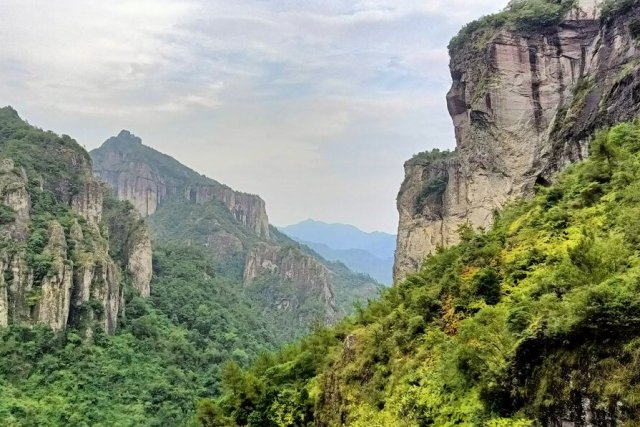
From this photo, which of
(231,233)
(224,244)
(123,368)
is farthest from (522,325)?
(231,233)

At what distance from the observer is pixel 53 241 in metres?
42.1

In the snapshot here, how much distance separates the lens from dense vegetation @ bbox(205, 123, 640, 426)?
5801 mm

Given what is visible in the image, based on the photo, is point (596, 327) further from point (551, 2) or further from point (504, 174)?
point (551, 2)

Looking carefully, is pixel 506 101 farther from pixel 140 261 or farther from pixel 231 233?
pixel 231 233

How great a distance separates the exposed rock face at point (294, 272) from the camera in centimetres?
10438

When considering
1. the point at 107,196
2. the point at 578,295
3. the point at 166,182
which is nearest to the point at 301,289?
the point at 107,196

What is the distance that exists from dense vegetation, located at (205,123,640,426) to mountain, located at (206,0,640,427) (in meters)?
0.02

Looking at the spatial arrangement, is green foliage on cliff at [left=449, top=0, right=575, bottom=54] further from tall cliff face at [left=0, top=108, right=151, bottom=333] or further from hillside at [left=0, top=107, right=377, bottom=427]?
tall cliff face at [left=0, top=108, right=151, bottom=333]

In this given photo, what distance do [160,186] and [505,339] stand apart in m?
147

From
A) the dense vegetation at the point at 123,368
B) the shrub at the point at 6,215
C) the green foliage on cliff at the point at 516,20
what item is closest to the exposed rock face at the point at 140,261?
the dense vegetation at the point at 123,368

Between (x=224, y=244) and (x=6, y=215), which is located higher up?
(x=6, y=215)

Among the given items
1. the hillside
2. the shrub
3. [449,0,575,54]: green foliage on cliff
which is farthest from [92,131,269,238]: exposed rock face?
[449,0,575,54]: green foliage on cliff

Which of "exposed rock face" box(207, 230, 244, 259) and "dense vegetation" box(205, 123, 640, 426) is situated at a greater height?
"exposed rock face" box(207, 230, 244, 259)

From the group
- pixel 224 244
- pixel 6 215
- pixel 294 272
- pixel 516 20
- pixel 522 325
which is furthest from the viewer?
pixel 224 244
